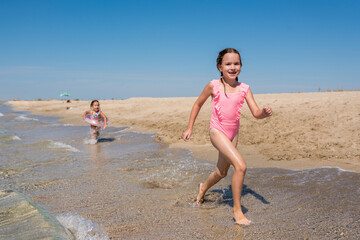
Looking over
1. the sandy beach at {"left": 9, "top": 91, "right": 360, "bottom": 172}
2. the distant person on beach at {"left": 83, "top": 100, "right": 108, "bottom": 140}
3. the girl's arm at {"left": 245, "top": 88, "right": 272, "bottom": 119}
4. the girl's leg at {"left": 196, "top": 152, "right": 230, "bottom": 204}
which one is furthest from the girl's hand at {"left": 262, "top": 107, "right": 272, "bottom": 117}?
the distant person on beach at {"left": 83, "top": 100, "right": 108, "bottom": 140}

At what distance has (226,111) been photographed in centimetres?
331

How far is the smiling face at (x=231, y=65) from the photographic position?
335cm

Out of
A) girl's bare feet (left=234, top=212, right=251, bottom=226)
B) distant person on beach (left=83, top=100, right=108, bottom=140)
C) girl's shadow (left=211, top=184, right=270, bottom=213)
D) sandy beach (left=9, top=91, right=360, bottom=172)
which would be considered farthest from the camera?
distant person on beach (left=83, top=100, right=108, bottom=140)

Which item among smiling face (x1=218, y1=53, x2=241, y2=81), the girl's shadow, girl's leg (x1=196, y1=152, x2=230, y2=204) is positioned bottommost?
the girl's shadow

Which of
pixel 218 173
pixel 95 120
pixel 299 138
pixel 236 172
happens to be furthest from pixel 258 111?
pixel 95 120

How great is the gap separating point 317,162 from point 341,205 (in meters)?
2.35

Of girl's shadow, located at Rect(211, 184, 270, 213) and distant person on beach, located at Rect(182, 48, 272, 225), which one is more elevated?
distant person on beach, located at Rect(182, 48, 272, 225)

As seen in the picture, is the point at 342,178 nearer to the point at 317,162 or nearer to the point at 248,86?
the point at 317,162

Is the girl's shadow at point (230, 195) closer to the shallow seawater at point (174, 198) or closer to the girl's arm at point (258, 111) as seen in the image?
the shallow seawater at point (174, 198)

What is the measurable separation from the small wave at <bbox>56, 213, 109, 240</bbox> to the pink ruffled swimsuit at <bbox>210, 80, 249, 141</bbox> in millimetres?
1591

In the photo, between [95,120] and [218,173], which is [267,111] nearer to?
[218,173]

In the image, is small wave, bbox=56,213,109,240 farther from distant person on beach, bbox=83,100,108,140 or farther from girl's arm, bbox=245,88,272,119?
distant person on beach, bbox=83,100,108,140

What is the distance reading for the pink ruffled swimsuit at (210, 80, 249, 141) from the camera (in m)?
3.32

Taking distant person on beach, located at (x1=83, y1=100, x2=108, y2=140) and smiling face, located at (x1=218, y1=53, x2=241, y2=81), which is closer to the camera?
smiling face, located at (x1=218, y1=53, x2=241, y2=81)
